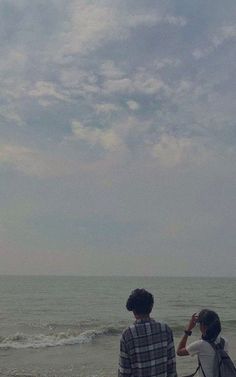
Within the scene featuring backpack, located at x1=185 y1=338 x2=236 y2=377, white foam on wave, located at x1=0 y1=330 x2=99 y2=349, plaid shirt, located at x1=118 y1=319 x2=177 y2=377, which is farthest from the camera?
white foam on wave, located at x1=0 y1=330 x2=99 y2=349

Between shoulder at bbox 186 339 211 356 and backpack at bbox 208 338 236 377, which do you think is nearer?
backpack at bbox 208 338 236 377

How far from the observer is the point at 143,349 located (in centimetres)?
333

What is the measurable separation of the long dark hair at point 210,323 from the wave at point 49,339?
12.5m

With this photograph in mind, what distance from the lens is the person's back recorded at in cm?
332

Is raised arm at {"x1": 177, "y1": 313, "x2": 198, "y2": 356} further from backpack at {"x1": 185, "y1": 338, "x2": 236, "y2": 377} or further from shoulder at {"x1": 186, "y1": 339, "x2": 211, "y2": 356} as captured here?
backpack at {"x1": 185, "y1": 338, "x2": 236, "y2": 377}

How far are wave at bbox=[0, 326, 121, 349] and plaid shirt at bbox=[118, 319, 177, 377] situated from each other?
1274cm

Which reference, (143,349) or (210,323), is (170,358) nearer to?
(143,349)

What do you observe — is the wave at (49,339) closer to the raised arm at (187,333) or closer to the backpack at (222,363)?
the raised arm at (187,333)

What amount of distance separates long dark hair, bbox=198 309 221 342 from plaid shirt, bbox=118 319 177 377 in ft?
1.79

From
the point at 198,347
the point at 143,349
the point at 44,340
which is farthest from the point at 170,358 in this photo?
the point at 44,340

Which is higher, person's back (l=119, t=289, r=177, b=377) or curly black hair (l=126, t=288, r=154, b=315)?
curly black hair (l=126, t=288, r=154, b=315)

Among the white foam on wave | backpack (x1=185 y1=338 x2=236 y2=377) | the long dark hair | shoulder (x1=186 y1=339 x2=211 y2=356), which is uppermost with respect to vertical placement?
the long dark hair

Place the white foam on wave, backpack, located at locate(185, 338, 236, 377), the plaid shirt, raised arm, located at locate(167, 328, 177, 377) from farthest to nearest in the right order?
1. the white foam on wave
2. backpack, located at locate(185, 338, 236, 377)
3. raised arm, located at locate(167, 328, 177, 377)
4. the plaid shirt

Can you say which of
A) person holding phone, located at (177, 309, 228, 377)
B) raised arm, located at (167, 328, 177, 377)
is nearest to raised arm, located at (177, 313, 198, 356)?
person holding phone, located at (177, 309, 228, 377)
